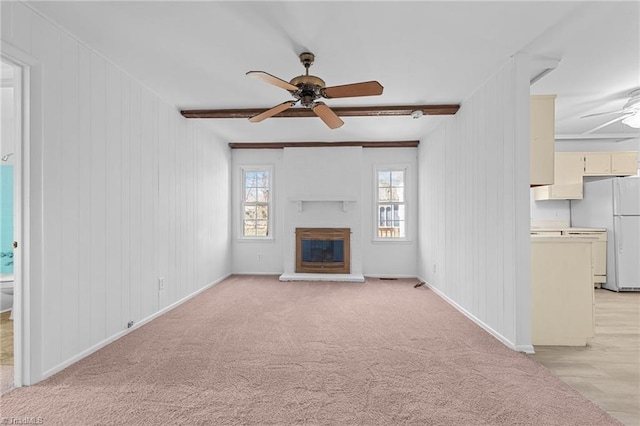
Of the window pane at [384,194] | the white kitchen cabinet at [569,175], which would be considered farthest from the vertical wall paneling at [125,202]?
the white kitchen cabinet at [569,175]

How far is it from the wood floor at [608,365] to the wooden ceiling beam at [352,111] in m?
2.76

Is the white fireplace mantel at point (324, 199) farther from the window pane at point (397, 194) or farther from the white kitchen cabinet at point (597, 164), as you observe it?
the white kitchen cabinet at point (597, 164)

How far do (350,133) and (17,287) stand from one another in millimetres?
4422

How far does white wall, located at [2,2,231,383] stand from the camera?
6.97ft

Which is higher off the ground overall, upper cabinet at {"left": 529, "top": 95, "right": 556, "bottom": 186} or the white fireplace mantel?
upper cabinet at {"left": 529, "top": 95, "right": 556, "bottom": 186}

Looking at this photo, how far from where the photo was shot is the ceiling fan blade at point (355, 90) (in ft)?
→ 7.88

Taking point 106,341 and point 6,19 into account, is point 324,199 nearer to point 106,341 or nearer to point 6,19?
point 106,341

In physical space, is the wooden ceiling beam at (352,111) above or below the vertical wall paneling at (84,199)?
above

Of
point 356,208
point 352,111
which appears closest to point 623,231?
point 356,208

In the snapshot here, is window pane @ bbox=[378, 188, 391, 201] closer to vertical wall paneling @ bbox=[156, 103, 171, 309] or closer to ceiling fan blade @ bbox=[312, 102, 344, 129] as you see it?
ceiling fan blade @ bbox=[312, 102, 344, 129]

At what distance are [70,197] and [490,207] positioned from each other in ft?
11.7

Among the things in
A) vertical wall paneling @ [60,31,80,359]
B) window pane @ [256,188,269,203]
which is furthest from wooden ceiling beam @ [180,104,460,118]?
window pane @ [256,188,269,203]

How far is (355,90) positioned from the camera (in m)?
2.50

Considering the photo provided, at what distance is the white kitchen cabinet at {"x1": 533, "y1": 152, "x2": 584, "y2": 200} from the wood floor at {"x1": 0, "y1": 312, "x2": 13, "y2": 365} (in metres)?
6.98
